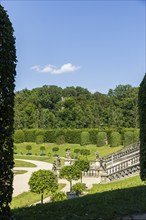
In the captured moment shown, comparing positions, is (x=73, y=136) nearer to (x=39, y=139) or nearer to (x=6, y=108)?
(x=39, y=139)

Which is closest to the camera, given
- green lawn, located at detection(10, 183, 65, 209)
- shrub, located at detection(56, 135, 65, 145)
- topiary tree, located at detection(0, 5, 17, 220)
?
topiary tree, located at detection(0, 5, 17, 220)

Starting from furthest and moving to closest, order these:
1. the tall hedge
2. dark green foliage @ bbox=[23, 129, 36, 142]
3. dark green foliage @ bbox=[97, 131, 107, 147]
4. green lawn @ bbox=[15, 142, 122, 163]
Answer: dark green foliage @ bbox=[23, 129, 36, 142] → dark green foliage @ bbox=[97, 131, 107, 147] → green lawn @ bbox=[15, 142, 122, 163] → the tall hedge

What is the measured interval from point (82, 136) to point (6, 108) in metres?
47.2

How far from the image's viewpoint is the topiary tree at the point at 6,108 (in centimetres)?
661

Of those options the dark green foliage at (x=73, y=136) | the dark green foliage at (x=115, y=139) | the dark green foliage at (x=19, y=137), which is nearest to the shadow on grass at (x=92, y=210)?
the dark green foliage at (x=115, y=139)

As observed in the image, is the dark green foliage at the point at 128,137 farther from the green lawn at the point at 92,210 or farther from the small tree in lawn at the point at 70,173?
the green lawn at the point at 92,210

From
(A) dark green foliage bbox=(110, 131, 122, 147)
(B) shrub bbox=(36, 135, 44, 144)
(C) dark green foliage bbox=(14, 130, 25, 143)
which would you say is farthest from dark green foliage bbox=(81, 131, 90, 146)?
(C) dark green foliage bbox=(14, 130, 25, 143)

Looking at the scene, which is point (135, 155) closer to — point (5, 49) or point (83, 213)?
point (83, 213)

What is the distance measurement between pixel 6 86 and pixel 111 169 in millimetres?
18873

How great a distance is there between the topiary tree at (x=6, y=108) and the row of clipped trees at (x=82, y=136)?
44.0 metres

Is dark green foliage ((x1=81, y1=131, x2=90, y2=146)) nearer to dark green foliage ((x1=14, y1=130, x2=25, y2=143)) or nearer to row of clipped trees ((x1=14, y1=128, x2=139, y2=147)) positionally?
row of clipped trees ((x1=14, y1=128, x2=139, y2=147))

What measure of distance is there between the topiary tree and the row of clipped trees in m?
44.0

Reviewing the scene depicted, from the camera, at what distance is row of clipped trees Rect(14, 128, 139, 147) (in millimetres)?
50441

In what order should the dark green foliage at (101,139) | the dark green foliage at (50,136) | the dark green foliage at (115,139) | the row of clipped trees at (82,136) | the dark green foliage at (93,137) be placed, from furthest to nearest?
the dark green foliage at (50,136)
the dark green foliage at (93,137)
the dark green foliage at (101,139)
the row of clipped trees at (82,136)
the dark green foliage at (115,139)
